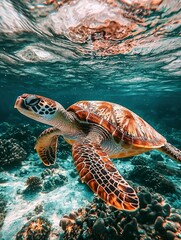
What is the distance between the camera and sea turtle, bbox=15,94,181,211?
6.92 ft

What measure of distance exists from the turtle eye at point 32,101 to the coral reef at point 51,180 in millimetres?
4026

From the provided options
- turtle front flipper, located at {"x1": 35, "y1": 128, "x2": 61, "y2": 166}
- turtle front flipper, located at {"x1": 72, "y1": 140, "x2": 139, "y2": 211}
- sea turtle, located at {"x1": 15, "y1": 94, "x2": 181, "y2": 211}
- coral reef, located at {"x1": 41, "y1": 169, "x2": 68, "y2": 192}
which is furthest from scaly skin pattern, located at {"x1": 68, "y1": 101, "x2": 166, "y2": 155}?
coral reef, located at {"x1": 41, "y1": 169, "x2": 68, "y2": 192}

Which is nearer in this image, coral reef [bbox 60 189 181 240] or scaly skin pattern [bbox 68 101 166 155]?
coral reef [bbox 60 189 181 240]

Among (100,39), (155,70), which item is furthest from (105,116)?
(155,70)

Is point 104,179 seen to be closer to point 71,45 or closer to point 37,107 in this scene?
point 37,107

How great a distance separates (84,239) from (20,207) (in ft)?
9.19

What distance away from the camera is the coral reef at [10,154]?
7.39 m

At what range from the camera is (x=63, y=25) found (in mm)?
7203

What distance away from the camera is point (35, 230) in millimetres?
3875

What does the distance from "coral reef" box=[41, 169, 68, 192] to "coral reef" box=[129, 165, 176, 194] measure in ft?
9.00

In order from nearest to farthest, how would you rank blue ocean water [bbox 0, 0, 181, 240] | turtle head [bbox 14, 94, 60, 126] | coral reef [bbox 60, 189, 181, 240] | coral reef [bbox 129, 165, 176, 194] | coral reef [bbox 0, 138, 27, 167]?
1. turtle head [bbox 14, 94, 60, 126]
2. coral reef [bbox 60, 189, 181, 240]
3. blue ocean water [bbox 0, 0, 181, 240]
4. coral reef [bbox 129, 165, 176, 194]
5. coral reef [bbox 0, 138, 27, 167]

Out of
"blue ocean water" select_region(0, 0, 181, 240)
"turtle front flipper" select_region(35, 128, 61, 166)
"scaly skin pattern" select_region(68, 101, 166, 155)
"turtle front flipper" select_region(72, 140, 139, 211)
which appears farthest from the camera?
"blue ocean water" select_region(0, 0, 181, 240)

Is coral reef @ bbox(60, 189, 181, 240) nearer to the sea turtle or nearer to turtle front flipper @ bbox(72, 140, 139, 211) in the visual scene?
the sea turtle

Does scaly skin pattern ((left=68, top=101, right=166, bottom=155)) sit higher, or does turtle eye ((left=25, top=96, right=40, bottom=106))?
turtle eye ((left=25, top=96, right=40, bottom=106))
